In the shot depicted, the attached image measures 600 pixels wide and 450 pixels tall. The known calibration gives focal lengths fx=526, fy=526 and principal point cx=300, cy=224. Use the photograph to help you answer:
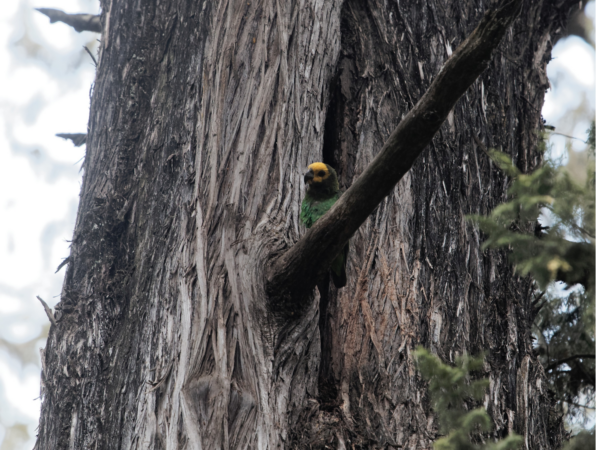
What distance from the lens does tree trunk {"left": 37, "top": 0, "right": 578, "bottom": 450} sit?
7.76ft

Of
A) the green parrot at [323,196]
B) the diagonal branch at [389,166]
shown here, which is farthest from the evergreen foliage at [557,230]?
the green parrot at [323,196]

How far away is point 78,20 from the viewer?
17.1 ft

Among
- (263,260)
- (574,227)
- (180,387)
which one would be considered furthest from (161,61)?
(574,227)

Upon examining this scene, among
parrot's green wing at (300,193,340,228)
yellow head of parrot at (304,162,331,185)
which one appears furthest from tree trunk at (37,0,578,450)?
parrot's green wing at (300,193,340,228)

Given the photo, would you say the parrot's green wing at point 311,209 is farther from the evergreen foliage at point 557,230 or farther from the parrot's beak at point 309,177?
the evergreen foliage at point 557,230

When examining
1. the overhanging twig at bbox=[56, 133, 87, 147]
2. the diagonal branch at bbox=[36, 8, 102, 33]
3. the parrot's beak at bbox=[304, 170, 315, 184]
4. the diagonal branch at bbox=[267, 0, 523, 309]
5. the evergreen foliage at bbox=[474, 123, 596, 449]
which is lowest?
the evergreen foliage at bbox=[474, 123, 596, 449]

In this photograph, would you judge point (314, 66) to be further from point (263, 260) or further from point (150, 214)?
point (150, 214)

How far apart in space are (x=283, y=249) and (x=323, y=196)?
1058 millimetres

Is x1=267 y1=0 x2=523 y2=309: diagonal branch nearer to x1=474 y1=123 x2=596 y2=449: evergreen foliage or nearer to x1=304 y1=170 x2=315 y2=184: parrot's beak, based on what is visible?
x1=474 y1=123 x2=596 y2=449: evergreen foliage

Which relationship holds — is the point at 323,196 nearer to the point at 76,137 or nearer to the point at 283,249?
the point at 283,249

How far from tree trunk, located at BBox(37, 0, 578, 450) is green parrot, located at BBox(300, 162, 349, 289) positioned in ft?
0.30

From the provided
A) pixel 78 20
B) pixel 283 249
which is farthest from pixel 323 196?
pixel 78 20

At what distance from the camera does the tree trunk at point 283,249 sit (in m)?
2.37

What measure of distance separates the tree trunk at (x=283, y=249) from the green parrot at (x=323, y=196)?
0.30 feet
